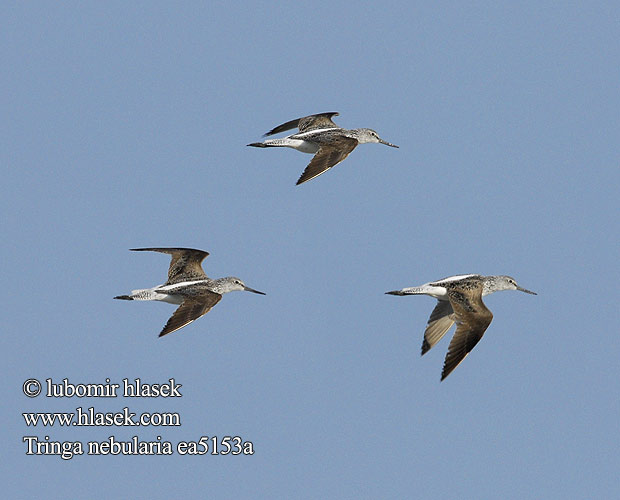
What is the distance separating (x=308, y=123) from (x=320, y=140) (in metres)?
2.35

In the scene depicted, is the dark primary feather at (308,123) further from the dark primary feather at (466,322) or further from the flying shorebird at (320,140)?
the dark primary feather at (466,322)

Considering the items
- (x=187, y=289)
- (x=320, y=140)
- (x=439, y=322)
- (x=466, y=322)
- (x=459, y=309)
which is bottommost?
(x=439, y=322)

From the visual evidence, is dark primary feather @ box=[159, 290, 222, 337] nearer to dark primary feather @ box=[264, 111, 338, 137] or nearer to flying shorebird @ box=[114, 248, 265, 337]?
flying shorebird @ box=[114, 248, 265, 337]

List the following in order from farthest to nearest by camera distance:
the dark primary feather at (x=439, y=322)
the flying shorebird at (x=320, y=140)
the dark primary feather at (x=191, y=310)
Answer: the flying shorebird at (x=320, y=140) < the dark primary feather at (x=439, y=322) < the dark primary feather at (x=191, y=310)

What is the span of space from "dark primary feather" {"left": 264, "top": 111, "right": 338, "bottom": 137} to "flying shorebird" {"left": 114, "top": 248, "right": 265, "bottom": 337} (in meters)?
4.16

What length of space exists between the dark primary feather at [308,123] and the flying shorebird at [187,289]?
4.16m

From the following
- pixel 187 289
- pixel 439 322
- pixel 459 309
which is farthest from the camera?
pixel 187 289

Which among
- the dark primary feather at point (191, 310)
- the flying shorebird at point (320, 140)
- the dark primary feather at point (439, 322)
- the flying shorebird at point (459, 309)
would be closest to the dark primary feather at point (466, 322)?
the flying shorebird at point (459, 309)

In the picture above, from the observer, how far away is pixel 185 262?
69.4 ft

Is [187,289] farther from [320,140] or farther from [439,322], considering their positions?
[439,322]

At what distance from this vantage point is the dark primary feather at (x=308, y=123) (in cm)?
2372

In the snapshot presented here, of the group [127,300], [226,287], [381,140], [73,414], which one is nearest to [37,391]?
[73,414]

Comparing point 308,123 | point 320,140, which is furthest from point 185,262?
point 308,123

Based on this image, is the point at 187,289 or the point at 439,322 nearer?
the point at 439,322
